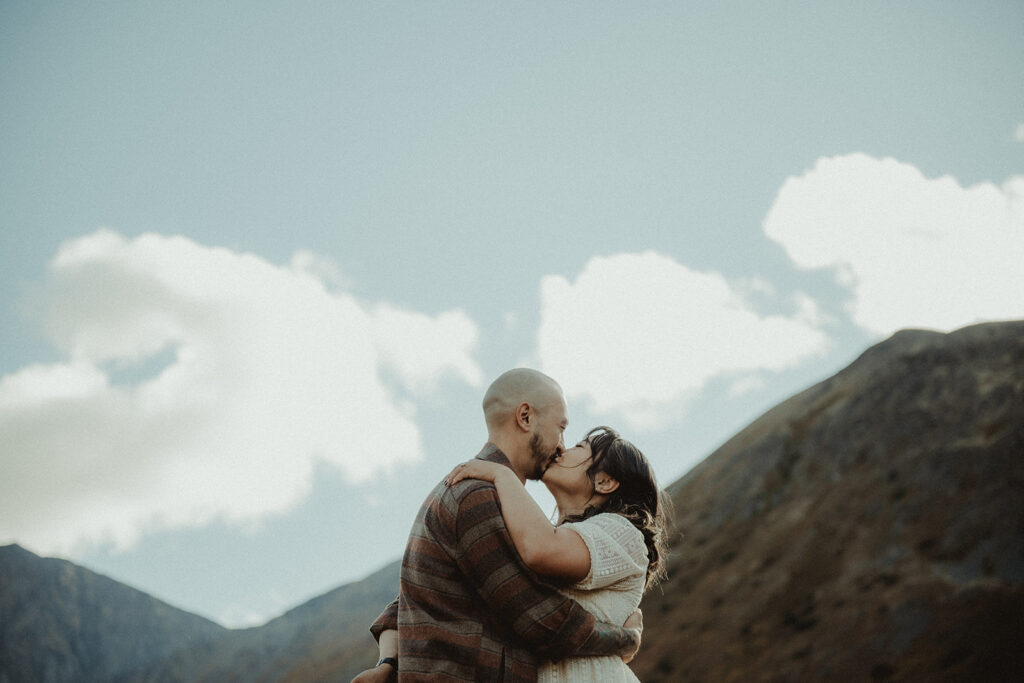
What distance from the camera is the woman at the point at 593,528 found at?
142 inches

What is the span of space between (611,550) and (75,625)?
106m

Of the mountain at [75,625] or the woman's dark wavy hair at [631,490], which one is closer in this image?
the woman's dark wavy hair at [631,490]

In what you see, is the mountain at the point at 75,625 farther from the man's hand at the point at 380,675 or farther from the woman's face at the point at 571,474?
the woman's face at the point at 571,474

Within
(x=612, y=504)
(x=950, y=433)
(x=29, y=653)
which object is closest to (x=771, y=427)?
(x=950, y=433)

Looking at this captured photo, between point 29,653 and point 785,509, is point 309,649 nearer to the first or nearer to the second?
point 29,653

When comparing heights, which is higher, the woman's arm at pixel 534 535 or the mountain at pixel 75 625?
the mountain at pixel 75 625

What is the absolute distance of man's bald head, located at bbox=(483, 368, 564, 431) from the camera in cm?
421

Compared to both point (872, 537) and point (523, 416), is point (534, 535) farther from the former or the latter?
point (872, 537)

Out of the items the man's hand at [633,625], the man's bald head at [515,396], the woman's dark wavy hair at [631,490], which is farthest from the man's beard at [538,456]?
the man's hand at [633,625]

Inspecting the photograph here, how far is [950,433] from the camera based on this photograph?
43.9m

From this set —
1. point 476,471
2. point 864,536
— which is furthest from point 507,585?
point 864,536

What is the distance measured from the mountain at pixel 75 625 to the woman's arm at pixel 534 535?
332 feet

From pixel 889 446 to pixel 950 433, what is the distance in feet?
12.7

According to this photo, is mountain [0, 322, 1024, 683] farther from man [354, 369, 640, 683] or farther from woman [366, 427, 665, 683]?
man [354, 369, 640, 683]
